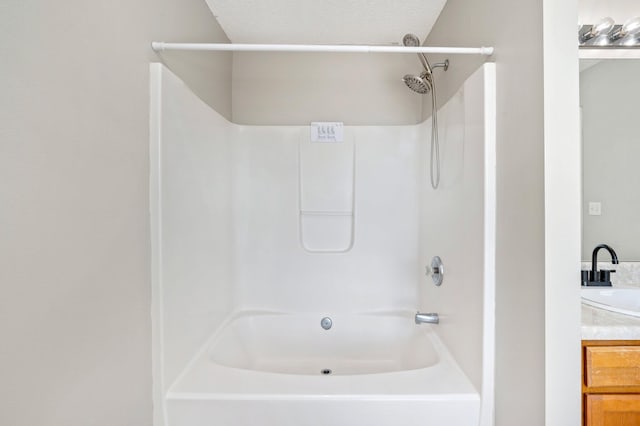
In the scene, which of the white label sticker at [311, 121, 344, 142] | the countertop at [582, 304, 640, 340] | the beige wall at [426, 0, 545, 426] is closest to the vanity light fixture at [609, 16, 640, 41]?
the beige wall at [426, 0, 545, 426]

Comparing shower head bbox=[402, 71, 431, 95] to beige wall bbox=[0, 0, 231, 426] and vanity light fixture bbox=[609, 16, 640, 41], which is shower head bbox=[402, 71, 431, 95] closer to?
vanity light fixture bbox=[609, 16, 640, 41]

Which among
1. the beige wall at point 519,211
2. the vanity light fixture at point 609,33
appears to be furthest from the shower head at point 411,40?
the vanity light fixture at point 609,33

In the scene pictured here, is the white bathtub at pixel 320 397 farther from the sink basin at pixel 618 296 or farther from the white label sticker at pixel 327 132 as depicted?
the white label sticker at pixel 327 132

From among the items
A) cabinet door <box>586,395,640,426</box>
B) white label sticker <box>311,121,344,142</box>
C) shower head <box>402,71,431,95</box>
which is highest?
shower head <box>402,71,431,95</box>

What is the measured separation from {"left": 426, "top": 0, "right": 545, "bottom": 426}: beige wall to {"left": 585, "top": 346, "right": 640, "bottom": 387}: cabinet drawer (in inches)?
7.1

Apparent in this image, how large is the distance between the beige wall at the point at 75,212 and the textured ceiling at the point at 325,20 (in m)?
0.77

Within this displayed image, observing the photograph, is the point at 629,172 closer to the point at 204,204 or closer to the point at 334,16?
the point at 334,16

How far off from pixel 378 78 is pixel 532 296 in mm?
1811

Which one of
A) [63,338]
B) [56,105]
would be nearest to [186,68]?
[56,105]

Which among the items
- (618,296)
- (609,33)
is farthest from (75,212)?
(609,33)

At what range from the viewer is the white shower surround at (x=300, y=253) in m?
1.20

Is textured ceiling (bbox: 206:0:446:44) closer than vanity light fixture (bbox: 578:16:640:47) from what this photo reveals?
No

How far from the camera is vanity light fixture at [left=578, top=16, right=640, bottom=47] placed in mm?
1445

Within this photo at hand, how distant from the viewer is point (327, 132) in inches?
88.3
